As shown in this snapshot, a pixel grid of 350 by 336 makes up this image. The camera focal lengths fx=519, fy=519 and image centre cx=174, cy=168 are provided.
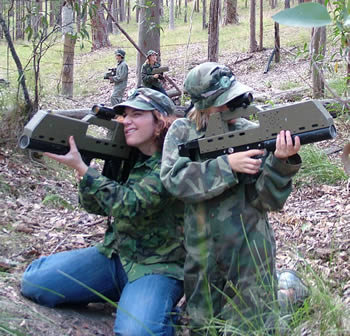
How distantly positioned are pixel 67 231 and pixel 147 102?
2.03 m

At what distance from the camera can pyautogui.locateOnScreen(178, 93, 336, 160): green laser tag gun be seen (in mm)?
2170

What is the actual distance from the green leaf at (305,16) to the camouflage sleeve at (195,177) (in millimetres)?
1549

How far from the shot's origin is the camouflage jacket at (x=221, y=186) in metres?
2.31

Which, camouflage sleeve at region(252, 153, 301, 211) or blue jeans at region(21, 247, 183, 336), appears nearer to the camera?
camouflage sleeve at region(252, 153, 301, 211)

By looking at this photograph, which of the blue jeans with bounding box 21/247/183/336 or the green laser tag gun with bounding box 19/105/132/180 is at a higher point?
the green laser tag gun with bounding box 19/105/132/180

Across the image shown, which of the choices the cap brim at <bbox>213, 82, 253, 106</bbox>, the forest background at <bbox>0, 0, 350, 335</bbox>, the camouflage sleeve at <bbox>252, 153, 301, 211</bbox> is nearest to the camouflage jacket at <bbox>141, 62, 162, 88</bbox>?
the forest background at <bbox>0, 0, 350, 335</bbox>

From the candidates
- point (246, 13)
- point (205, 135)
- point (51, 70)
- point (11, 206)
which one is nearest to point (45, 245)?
point (11, 206)

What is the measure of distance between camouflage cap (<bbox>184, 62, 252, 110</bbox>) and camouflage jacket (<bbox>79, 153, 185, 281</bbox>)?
1.60 feet

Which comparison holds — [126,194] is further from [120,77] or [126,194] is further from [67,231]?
[120,77]

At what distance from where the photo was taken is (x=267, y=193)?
2.34m

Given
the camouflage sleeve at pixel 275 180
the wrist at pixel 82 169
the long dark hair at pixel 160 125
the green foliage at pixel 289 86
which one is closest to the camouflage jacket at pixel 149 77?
the green foliage at pixel 289 86

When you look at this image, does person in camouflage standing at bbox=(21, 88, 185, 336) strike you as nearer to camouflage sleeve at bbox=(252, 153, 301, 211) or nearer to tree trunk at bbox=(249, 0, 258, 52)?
camouflage sleeve at bbox=(252, 153, 301, 211)

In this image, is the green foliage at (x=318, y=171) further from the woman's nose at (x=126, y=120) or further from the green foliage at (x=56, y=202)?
the woman's nose at (x=126, y=120)

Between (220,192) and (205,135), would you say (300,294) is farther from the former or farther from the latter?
(205,135)
